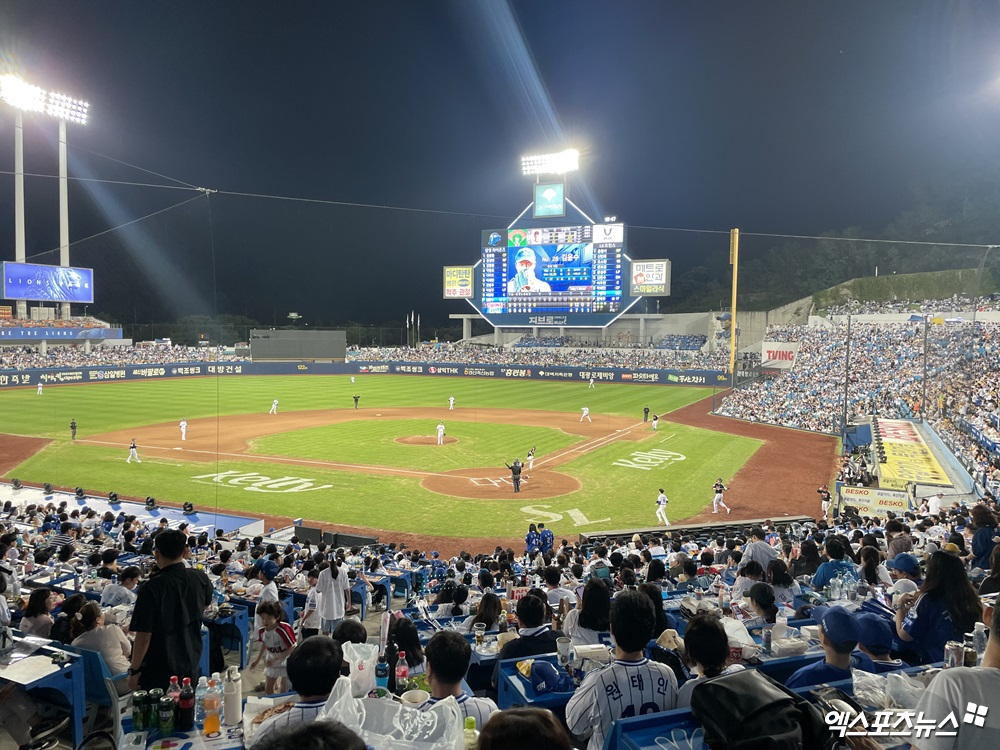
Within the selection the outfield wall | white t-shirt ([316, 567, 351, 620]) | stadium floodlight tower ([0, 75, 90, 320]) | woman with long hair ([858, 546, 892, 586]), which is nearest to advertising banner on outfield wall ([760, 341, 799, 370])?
the outfield wall

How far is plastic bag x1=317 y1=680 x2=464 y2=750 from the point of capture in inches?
114

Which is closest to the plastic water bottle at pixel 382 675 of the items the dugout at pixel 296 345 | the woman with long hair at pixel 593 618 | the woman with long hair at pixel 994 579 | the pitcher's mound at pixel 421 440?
the woman with long hair at pixel 593 618

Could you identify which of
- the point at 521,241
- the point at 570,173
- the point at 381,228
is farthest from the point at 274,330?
the point at 570,173

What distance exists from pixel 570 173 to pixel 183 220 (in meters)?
64.9

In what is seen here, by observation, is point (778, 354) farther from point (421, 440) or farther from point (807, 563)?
point (807, 563)

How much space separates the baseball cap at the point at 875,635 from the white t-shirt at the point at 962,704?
230cm

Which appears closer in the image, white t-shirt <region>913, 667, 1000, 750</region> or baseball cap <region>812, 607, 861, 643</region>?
white t-shirt <region>913, 667, 1000, 750</region>

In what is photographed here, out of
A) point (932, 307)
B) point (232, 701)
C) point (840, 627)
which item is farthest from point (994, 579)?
point (932, 307)

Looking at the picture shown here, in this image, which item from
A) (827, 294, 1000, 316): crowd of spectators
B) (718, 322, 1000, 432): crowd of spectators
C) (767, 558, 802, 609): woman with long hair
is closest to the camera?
(767, 558, 802, 609): woman with long hair

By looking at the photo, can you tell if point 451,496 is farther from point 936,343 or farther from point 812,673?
point 936,343

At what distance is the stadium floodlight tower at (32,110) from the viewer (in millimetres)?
48594

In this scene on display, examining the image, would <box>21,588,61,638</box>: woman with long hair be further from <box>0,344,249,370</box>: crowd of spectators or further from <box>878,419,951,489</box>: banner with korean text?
<box>0,344,249,370</box>: crowd of spectators

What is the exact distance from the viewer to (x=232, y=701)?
155 inches

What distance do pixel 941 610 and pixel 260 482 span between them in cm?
2322
